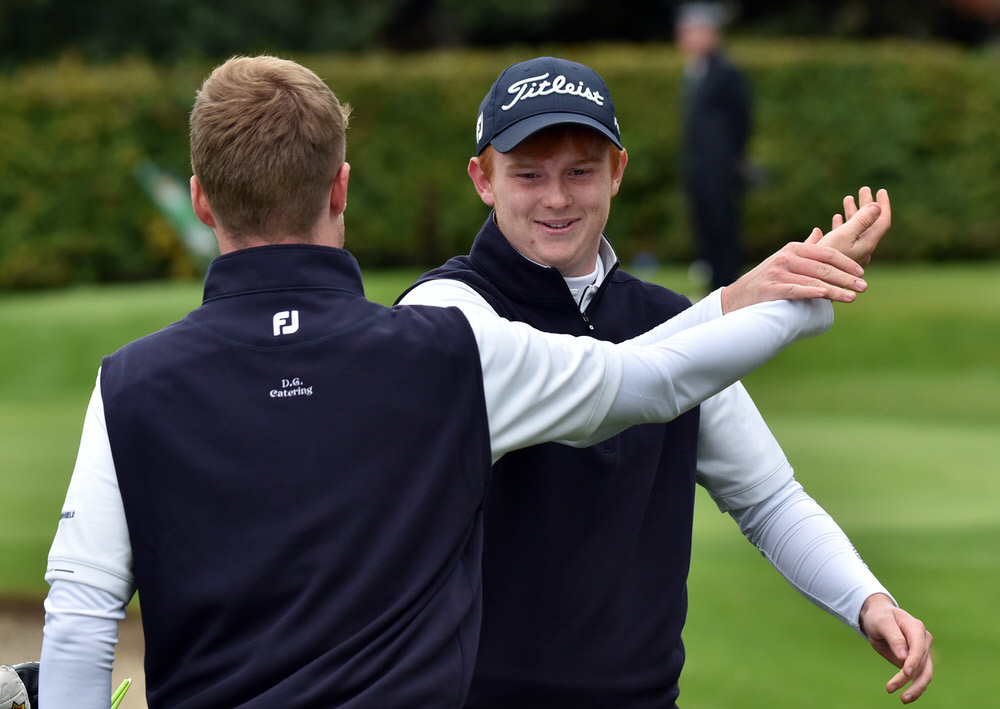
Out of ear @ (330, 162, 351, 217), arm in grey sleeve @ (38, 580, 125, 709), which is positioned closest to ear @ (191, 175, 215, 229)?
ear @ (330, 162, 351, 217)

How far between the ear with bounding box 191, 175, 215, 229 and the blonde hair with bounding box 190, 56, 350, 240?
29 mm

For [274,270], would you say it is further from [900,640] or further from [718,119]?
[718,119]

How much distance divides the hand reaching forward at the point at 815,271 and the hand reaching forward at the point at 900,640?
→ 0.67 metres

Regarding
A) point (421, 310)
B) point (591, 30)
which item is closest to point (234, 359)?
point (421, 310)

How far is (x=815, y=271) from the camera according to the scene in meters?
2.51

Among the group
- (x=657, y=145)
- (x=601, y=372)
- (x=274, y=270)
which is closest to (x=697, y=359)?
(x=601, y=372)

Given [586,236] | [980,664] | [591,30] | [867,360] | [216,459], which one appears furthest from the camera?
[591,30]

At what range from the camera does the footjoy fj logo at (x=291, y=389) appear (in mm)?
2127

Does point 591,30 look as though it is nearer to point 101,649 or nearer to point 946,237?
point 946,237

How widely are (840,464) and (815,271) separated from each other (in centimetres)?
631

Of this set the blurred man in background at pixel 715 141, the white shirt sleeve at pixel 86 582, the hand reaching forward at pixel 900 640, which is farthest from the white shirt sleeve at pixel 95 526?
the blurred man in background at pixel 715 141

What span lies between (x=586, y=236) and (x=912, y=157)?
646 inches

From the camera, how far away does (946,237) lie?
60.8ft

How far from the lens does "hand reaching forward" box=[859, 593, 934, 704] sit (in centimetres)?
267
